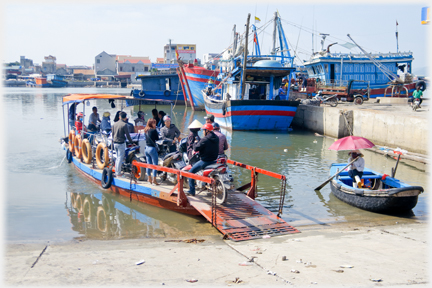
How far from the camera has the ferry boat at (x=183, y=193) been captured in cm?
716

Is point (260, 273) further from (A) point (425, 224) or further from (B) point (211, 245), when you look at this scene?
(A) point (425, 224)

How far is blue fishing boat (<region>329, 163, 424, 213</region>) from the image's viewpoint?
8.52m

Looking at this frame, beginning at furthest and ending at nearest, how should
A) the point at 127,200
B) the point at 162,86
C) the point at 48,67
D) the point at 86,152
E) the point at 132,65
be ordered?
1. the point at 48,67
2. the point at 132,65
3. the point at 162,86
4. the point at 86,152
5. the point at 127,200

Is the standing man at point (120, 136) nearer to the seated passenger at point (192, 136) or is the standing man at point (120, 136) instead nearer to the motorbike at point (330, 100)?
the seated passenger at point (192, 136)

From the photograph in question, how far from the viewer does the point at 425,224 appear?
815cm

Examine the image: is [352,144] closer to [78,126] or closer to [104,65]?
[78,126]

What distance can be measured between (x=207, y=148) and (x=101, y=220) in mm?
3278

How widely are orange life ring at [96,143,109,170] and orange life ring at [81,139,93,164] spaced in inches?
31.7

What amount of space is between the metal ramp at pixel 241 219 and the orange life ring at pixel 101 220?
6.72 feet

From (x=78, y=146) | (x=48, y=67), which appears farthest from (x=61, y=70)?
(x=78, y=146)

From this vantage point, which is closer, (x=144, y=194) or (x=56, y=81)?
(x=144, y=194)

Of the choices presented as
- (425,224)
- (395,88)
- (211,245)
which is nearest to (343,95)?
(395,88)

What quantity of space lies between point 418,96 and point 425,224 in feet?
47.6

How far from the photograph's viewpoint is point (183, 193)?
807 centimetres
